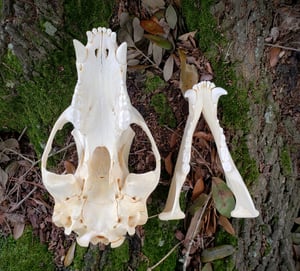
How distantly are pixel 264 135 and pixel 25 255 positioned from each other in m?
1.02

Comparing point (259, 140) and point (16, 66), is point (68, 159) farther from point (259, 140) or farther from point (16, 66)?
Answer: point (259, 140)

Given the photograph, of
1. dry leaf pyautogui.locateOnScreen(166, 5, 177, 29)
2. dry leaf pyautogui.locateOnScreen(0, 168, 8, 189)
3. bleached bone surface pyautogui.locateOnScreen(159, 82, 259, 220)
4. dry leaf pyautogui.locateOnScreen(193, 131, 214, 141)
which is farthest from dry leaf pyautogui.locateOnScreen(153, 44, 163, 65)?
dry leaf pyautogui.locateOnScreen(0, 168, 8, 189)

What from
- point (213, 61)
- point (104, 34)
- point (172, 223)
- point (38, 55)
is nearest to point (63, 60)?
point (38, 55)

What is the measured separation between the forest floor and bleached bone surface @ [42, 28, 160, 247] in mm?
295

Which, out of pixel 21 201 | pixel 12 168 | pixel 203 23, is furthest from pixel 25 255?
pixel 203 23

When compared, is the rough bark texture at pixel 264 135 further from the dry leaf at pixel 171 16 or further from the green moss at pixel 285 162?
the dry leaf at pixel 171 16

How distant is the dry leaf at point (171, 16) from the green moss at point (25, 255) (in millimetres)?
956

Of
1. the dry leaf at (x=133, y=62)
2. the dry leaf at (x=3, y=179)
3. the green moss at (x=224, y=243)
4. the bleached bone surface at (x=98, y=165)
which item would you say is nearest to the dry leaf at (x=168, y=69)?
the dry leaf at (x=133, y=62)

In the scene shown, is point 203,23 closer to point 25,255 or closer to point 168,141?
point 168,141

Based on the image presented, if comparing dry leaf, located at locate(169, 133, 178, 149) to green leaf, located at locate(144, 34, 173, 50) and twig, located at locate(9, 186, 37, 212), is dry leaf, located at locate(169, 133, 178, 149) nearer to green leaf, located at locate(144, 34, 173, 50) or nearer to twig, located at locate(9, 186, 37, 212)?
green leaf, located at locate(144, 34, 173, 50)

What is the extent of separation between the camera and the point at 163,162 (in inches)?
65.3

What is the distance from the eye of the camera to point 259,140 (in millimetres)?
1728

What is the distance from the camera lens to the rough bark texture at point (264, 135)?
170cm

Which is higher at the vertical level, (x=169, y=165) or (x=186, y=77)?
(x=186, y=77)
